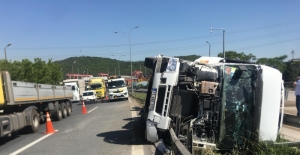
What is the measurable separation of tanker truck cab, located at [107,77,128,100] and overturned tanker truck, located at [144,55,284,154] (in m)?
26.4

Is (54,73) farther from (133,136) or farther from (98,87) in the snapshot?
(133,136)

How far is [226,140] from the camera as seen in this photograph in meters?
6.13

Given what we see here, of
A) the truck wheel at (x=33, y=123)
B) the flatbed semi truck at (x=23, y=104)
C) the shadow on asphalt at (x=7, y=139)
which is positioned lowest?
the shadow on asphalt at (x=7, y=139)

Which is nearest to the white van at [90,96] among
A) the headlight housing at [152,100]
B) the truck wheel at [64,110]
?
the truck wheel at [64,110]

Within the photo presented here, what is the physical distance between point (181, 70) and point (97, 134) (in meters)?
4.47

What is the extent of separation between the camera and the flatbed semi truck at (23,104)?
970cm

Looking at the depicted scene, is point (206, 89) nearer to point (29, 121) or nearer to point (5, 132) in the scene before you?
point (5, 132)

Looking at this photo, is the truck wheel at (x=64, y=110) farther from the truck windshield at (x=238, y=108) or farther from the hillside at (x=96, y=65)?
the hillside at (x=96, y=65)

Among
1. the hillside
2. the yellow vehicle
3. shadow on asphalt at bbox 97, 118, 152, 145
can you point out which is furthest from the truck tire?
the hillside

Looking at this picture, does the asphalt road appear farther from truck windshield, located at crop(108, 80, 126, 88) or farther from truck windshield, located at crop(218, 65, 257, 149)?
truck windshield, located at crop(108, 80, 126, 88)

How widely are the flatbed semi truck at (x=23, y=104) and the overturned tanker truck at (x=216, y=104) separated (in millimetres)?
5235

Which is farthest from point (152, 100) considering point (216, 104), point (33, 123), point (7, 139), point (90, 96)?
point (90, 96)

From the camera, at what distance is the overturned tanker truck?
235 inches

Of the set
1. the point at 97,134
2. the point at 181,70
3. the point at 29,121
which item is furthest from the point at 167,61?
the point at 29,121
